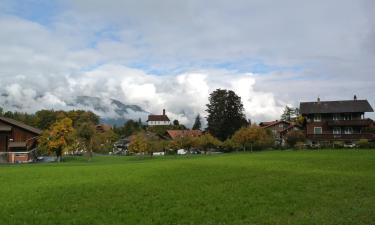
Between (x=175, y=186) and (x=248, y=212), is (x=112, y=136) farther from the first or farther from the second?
(x=248, y=212)

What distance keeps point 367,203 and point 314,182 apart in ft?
24.5

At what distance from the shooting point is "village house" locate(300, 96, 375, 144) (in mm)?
97562

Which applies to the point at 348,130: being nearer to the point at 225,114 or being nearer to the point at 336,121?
the point at 336,121

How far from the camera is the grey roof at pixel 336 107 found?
99562mm

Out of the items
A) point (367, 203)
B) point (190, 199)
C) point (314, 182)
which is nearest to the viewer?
point (367, 203)

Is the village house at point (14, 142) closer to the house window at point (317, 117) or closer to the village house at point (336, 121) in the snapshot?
the village house at point (336, 121)

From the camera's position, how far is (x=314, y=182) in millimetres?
28156

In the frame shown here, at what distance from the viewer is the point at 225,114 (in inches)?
4934

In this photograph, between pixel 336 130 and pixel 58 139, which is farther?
pixel 336 130

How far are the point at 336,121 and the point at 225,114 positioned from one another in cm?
3421

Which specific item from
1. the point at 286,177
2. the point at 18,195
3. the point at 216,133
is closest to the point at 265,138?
the point at 216,133

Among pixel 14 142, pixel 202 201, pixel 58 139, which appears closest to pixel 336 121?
pixel 58 139

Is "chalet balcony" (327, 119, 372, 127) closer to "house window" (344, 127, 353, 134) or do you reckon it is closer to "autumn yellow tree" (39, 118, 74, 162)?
"house window" (344, 127, 353, 134)

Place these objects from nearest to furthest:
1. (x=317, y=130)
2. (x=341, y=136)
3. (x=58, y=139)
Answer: (x=58, y=139) < (x=341, y=136) < (x=317, y=130)
